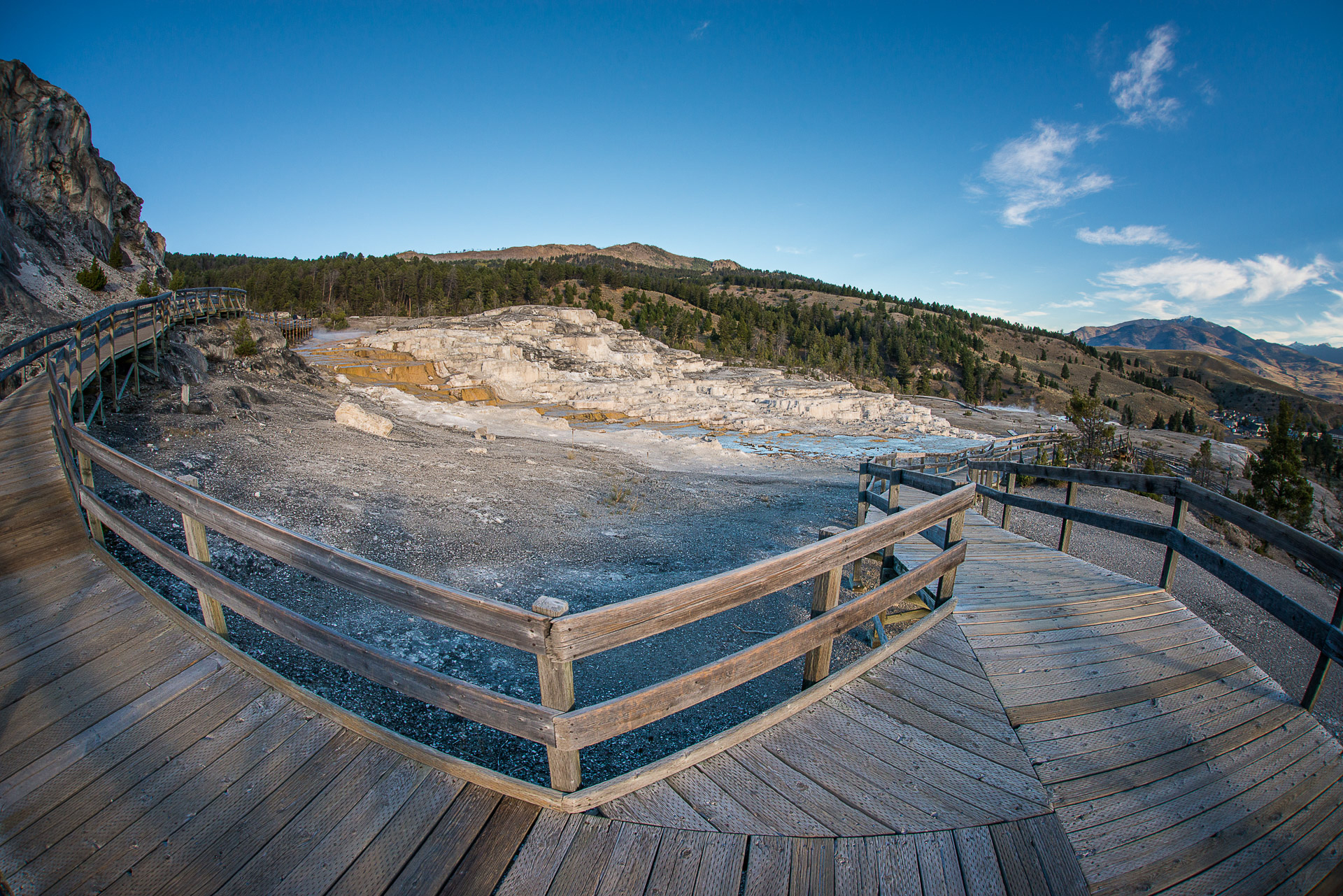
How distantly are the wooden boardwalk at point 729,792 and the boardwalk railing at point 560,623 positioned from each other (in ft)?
0.86

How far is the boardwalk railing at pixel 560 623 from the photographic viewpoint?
2.11 m

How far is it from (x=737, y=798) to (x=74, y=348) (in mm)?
13091

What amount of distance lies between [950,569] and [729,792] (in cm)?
257

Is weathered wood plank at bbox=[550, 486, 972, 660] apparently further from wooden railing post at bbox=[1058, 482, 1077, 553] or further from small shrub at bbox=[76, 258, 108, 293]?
small shrub at bbox=[76, 258, 108, 293]

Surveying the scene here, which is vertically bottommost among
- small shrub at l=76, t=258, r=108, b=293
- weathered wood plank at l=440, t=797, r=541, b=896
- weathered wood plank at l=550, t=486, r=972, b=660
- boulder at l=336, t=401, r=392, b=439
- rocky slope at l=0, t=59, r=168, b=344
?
boulder at l=336, t=401, r=392, b=439

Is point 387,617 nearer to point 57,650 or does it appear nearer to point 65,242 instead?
point 57,650

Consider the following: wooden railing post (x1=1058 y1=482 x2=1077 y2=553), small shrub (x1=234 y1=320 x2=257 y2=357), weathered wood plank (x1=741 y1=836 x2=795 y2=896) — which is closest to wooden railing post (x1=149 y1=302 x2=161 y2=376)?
small shrub (x1=234 y1=320 x2=257 y2=357)

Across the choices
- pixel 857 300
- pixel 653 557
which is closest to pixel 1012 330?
pixel 857 300

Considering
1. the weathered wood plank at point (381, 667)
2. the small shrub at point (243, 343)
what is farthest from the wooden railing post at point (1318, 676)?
the small shrub at point (243, 343)

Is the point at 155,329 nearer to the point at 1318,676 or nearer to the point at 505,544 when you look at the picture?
the point at 505,544

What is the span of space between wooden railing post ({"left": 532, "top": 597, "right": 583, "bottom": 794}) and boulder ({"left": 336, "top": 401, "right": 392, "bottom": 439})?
16.4 metres

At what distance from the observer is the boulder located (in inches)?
639

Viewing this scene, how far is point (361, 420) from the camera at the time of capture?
16.4 m

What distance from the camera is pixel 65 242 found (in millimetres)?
29359
